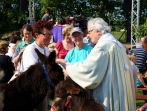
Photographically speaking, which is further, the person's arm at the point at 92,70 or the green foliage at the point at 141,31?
the green foliage at the point at 141,31

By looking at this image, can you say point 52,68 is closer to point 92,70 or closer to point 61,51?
point 92,70

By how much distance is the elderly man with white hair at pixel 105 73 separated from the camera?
3463 mm

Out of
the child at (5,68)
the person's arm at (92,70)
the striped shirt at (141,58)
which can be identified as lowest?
the striped shirt at (141,58)

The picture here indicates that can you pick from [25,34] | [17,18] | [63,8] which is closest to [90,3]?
[63,8]

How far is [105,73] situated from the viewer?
3518 mm

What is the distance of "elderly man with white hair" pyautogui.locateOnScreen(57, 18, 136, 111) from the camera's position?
3463mm

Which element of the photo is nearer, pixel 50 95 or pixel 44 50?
pixel 50 95

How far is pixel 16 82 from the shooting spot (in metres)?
3.86

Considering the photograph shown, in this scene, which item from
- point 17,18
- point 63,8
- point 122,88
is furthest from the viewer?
point 17,18

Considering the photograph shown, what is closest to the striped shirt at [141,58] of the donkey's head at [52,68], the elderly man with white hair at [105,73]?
the donkey's head at [52,68]

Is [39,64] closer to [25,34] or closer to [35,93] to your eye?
[35,93]

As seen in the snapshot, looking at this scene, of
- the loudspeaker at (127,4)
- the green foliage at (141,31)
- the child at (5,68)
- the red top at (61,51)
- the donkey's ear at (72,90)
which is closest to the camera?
the donkey's ear at (72,90)

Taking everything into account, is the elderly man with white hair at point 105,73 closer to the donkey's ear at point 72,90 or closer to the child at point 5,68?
the donkey's ear at point 72,90

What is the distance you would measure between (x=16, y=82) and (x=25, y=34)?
209cm
